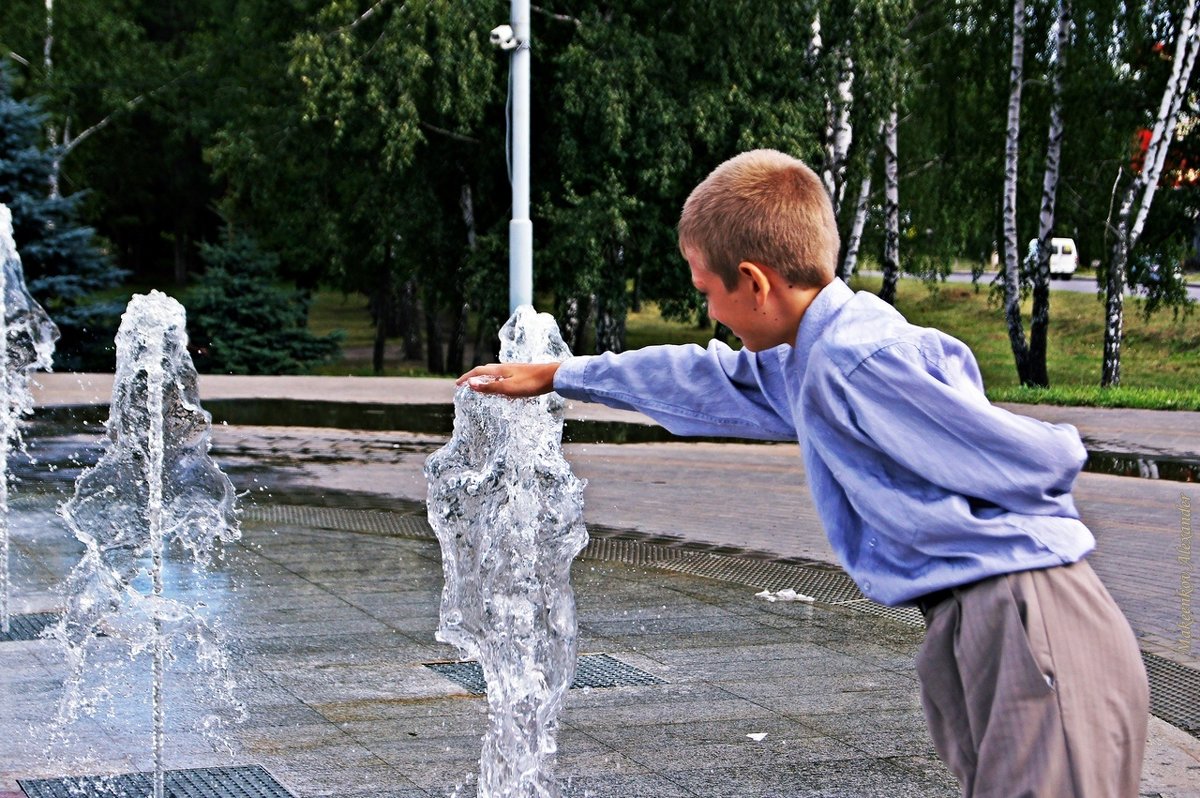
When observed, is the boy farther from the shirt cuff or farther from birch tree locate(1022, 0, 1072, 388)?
birch tree locate(1022, 0, 1072, 388)

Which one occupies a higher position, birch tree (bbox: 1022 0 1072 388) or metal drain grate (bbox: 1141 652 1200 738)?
birch tree (bbox: 1022 0 1072 388)

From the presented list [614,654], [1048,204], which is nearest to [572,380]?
[614,654]

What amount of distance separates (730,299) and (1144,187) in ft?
74.3

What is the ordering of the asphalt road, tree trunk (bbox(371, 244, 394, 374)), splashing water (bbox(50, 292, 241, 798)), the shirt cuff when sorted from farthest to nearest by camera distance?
the asphalt road
tree trunk (bbox(371, 244, 394, 374))
splashing water (bbox(50, 292, 241, 798))
the shirt cuff

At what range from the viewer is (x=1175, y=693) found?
5.70 m

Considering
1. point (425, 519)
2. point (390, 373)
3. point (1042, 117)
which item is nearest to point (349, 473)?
point (425, 519)

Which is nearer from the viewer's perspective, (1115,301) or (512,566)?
(512,566)

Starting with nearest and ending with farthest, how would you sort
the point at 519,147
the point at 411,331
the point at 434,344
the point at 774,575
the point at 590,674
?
the point at 590,674 < the point at 774,575 < the point at 519,147 < the point at 434,344 < the point at 411,331

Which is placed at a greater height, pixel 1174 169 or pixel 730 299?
pixel 1174 169

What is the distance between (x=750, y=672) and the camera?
233 inches

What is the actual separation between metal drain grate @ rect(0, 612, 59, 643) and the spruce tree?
2045cm

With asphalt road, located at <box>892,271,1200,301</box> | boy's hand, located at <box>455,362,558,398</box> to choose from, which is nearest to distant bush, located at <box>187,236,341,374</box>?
asphalt road, located at <box>892,271,1200,301</box>

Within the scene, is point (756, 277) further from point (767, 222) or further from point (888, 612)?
point (888, 612)

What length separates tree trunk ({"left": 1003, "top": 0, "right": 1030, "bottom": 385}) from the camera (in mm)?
→ 23109
